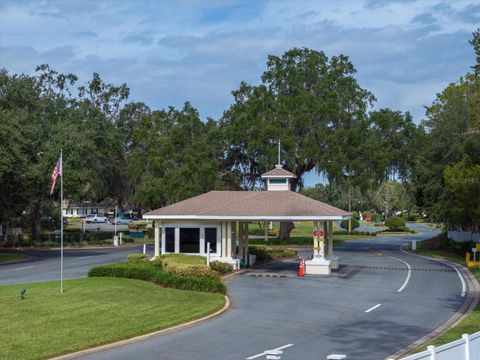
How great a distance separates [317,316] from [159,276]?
9.47 m

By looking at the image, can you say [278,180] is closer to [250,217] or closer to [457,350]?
[250,217]

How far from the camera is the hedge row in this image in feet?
92.1

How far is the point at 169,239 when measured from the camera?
39.9 metres

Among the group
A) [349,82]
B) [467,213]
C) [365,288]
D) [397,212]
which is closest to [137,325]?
[365,288]

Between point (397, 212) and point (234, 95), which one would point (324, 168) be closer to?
point (234, 95)

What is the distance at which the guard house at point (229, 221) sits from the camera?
3756 cm

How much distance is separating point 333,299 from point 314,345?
372 inches

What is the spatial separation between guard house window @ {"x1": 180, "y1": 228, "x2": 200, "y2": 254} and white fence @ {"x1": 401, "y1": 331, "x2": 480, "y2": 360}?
1068 inches

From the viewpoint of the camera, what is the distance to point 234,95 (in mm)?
64438

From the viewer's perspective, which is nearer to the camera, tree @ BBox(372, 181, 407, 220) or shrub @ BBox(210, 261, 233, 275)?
shrub @ BBox(210, 261, 233, 275)

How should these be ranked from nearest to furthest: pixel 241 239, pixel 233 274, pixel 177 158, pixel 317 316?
pixel 317 316, pixel 233 274, pixel 241 239, pixel 177 158

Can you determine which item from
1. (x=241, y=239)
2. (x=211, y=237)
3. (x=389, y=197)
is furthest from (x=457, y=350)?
(x=389, y=197)

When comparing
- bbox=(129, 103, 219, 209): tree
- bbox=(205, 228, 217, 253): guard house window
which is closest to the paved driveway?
bbox=(205, 228, 217, 253): guard house window

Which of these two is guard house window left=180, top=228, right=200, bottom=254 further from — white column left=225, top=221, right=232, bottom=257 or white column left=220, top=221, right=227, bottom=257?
white column left=225, top=221, right=232, bottom=257
